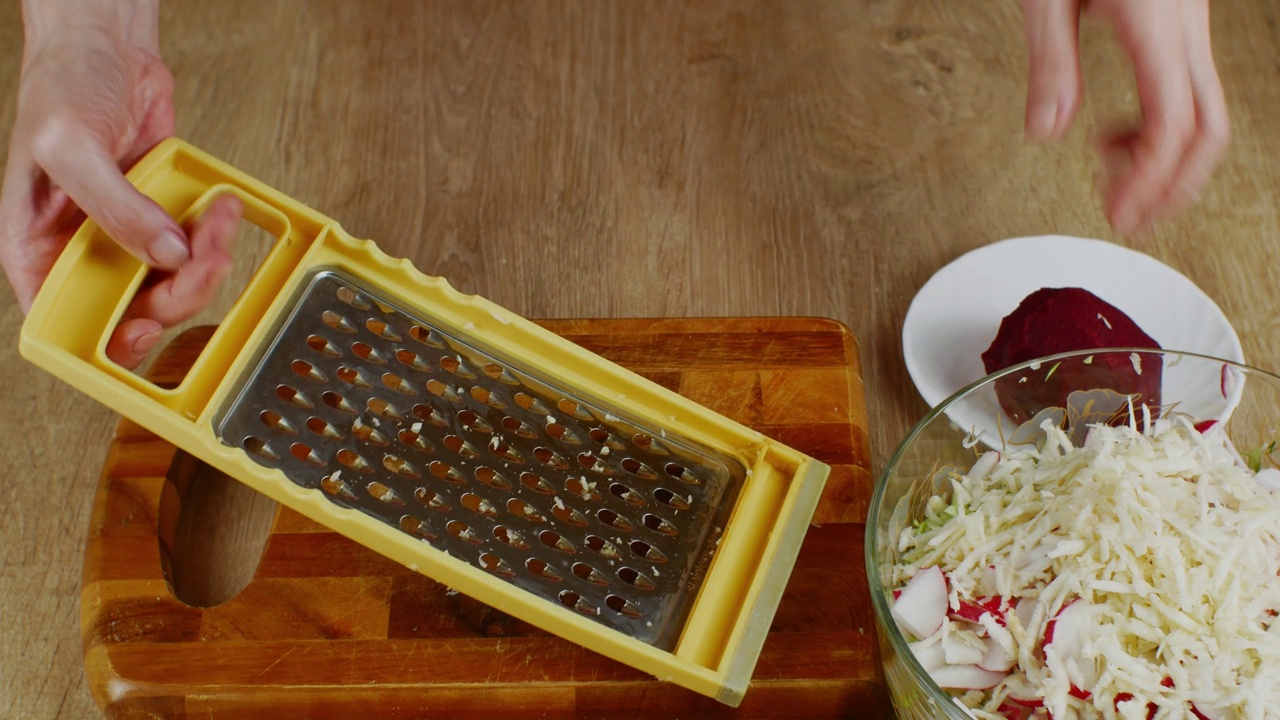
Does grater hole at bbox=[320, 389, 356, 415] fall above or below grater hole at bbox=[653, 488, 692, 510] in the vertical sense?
above

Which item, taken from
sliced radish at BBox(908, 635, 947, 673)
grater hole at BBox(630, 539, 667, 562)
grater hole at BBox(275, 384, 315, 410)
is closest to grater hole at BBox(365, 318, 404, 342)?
grater hole at BBox(275, 384, 315, 410)

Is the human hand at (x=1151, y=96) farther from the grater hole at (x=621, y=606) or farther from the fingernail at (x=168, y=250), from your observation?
the fingernail at (x=168, y=250)

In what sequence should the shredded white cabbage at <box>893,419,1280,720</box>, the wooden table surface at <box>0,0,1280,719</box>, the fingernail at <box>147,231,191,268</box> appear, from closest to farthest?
the shredded white cabbage at <box>893,419,1280,720</box> < the fingernail at <box>147,231,191,268</box> < the wooden table surface at <box>0,0,1280,719</box>

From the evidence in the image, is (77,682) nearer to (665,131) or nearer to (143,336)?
(143,336)

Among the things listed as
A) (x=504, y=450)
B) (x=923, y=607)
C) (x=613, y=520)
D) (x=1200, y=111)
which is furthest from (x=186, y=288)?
(x=1200, y=111)

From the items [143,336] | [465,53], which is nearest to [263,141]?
[465,53]

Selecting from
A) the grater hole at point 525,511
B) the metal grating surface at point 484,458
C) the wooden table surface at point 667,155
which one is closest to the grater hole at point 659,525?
the metal grating surface at point 484,458

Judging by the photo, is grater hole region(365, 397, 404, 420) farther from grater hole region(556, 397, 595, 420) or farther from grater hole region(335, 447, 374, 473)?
grater hole region(556, 397, 595, 420)
